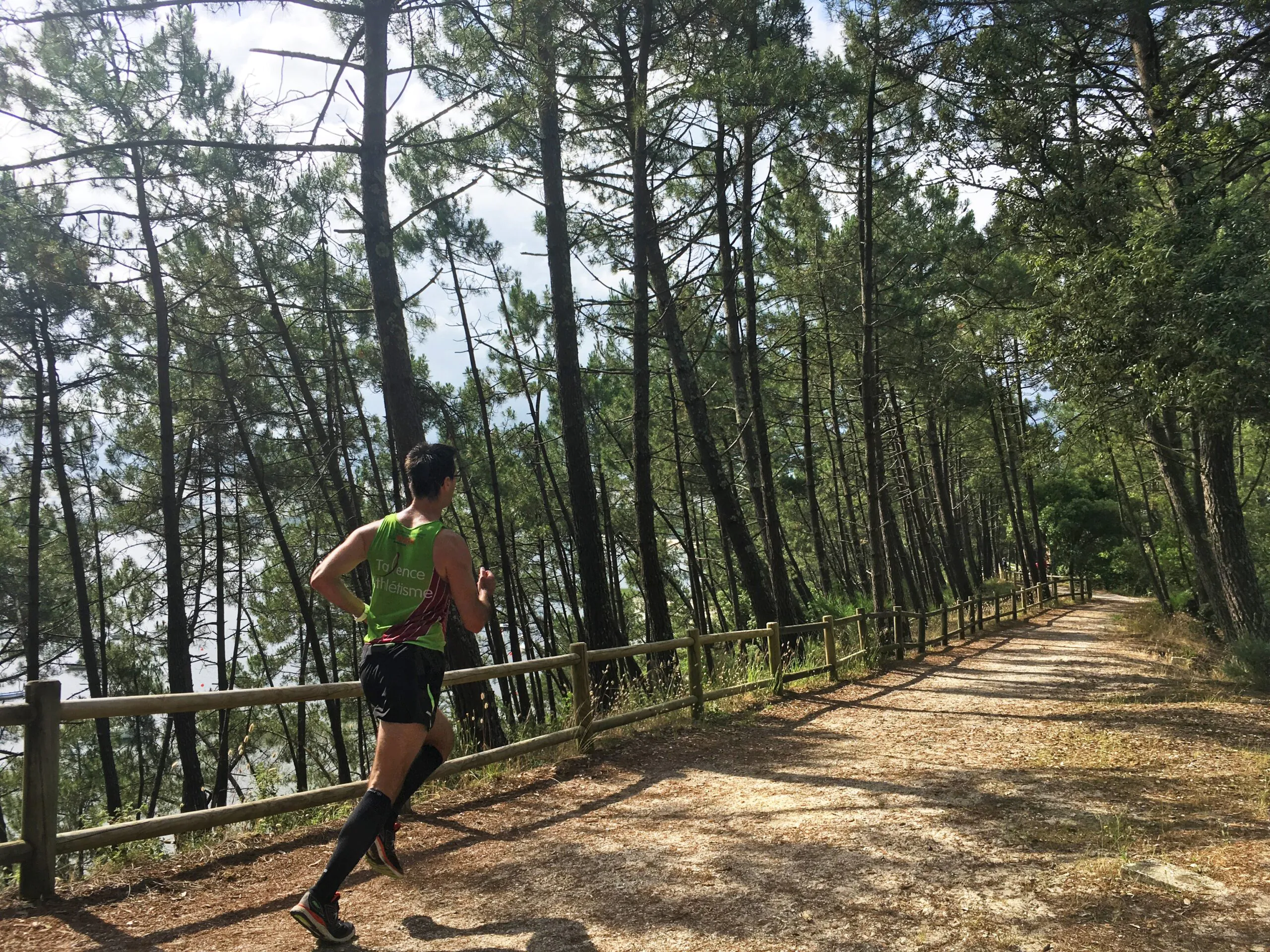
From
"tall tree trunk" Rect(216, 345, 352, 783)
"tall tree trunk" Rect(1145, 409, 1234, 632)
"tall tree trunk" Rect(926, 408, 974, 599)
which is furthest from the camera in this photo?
"tall tree trunk" Rect(926, 408, 974, 599)

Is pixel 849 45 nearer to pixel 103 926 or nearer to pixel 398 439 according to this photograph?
pixel 398 439

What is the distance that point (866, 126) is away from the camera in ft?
44.7

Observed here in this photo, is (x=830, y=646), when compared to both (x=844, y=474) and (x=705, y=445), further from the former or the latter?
(x=844, y=474)

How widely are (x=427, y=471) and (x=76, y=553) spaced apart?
17.5 m

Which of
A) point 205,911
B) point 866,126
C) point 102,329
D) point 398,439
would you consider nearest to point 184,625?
point 102,329

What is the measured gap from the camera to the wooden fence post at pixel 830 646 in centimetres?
1079

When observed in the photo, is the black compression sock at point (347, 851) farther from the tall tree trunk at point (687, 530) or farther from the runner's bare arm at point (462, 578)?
the tall tree trunk at point (687, 530)

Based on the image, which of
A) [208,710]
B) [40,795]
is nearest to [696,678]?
[208,710]

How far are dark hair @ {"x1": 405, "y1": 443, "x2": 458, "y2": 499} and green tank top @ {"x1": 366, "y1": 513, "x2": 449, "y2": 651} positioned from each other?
0.53ft

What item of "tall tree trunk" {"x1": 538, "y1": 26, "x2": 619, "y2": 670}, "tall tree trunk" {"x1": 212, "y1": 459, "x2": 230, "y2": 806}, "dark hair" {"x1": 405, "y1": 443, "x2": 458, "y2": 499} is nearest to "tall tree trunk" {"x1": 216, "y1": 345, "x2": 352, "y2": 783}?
"tall tree trunk" {"x1": 212, "y1": 459, "x2": 230, "y2": 806}

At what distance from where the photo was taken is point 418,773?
10.2 ft

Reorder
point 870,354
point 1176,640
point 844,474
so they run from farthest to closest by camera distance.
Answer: point 844,474
point 1176,640
point 870,354

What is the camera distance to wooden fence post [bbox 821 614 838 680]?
10.8m

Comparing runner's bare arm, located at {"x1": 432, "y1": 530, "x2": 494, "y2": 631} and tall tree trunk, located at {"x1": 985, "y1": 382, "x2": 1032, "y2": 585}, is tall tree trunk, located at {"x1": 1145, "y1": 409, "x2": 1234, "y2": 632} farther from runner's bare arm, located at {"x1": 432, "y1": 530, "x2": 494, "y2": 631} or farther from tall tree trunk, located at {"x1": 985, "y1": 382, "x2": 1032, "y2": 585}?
runner's bare arm, located at {"x1": 432, "y1": 530, "x2": 494, "y2": 631}
